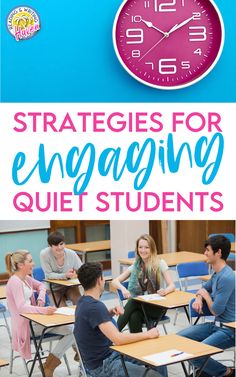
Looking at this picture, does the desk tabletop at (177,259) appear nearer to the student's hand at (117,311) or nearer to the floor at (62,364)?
the floor at (62,364)

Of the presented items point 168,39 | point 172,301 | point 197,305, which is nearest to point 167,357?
point 197,305

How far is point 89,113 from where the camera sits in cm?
361

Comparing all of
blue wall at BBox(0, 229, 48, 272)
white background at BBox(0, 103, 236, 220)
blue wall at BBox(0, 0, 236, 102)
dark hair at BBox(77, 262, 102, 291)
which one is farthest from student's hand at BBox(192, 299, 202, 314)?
blue wall at BBox(0, 229, 48, 272)

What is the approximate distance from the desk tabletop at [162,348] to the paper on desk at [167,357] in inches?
1.2

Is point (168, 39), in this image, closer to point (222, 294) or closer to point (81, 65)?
point (81, 65)

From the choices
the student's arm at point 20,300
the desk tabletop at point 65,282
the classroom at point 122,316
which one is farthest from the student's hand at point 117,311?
the desk tabletop at point 65,282

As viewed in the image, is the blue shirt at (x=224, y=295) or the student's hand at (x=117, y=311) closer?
the student's hand at (x=117, y=311)

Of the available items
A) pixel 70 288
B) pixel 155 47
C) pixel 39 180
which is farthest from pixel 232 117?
pixel 70 288

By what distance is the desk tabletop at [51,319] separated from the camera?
15.5 ft

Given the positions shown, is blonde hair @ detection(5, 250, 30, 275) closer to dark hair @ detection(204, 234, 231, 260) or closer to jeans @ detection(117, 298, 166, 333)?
jeans @ detection(117, 298, 166, 333)

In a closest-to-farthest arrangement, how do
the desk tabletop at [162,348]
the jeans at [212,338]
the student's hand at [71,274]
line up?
the desk tabletop at [162,348] < the jeans at [212,338] < the student's hand at [71,274]

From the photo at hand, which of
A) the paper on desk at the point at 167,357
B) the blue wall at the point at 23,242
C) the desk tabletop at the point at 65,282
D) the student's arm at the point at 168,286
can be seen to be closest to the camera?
the paper on desk at the point at 167,357

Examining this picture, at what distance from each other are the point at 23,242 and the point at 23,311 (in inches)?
183

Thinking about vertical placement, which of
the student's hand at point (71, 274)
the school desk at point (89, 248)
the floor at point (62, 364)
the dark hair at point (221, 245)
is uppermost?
the dark hair at point (221, 245)
